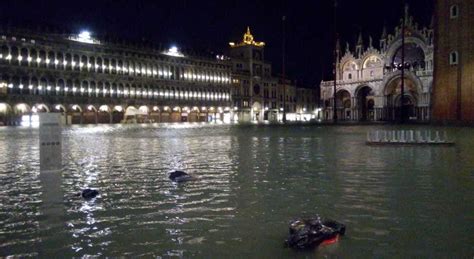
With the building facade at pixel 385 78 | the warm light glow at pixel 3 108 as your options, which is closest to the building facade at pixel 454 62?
the building facade at pixel 385 78

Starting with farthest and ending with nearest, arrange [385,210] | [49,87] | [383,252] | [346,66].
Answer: [346,66] < [49,87] < [385,210] < [383,252]

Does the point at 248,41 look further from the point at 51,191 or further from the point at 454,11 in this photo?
the point at 51,191

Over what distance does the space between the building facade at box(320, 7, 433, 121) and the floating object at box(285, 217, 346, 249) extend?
8679 centimetres

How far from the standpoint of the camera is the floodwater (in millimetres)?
6836

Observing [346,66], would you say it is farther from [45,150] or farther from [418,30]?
[45,150]

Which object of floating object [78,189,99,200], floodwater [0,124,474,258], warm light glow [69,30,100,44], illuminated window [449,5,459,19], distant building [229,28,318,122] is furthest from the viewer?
distant building [229,28,318,122]

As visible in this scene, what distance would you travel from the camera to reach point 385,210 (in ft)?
29.6

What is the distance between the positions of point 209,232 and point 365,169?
8410 millimetres

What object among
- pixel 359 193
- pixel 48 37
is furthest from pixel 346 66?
pixel 359 193

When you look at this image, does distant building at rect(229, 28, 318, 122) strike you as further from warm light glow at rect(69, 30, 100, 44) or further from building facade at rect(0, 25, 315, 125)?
warm light glow at rect(69, 30, 100, 44)

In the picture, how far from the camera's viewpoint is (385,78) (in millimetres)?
95312

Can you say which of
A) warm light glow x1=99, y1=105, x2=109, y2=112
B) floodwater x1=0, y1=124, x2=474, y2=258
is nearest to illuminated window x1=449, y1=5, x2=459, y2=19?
floodwater x1=0, y1=124, x2=474, y2=258

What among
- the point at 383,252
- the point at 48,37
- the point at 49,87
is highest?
the point at 48,37

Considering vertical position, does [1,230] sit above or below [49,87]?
below
